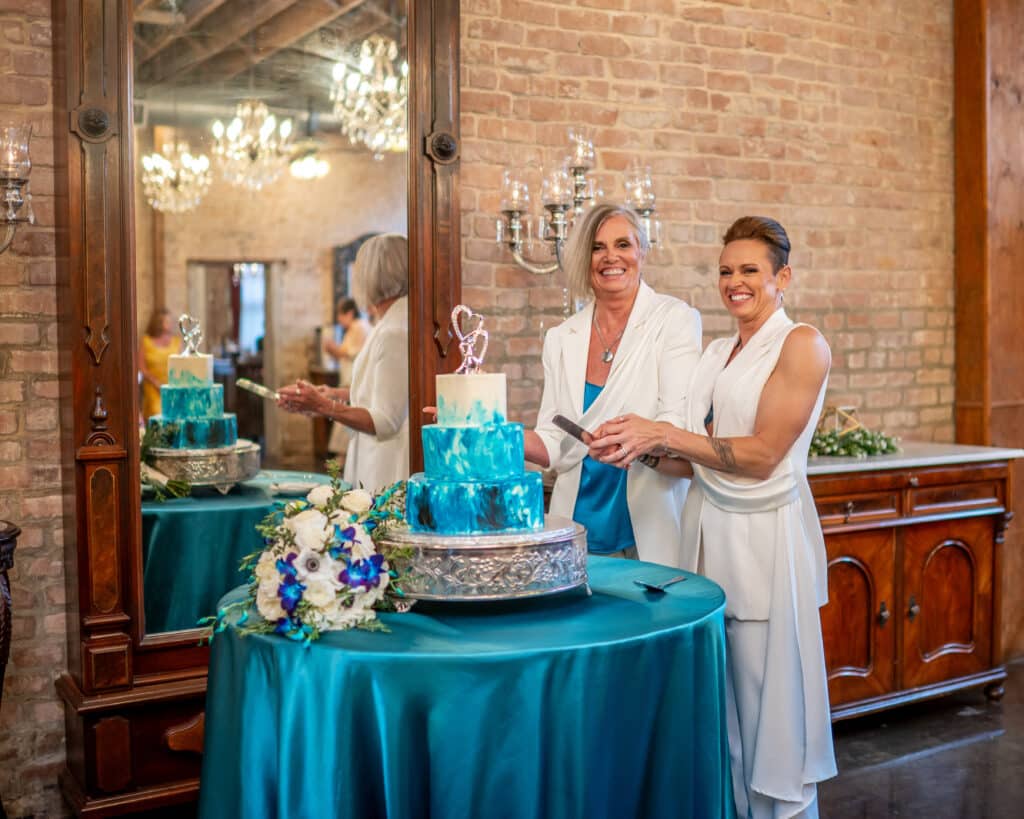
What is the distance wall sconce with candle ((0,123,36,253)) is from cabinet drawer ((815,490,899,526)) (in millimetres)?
2814

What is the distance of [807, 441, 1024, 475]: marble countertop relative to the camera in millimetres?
4184

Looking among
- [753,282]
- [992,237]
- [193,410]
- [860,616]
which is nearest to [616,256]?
[753,282]

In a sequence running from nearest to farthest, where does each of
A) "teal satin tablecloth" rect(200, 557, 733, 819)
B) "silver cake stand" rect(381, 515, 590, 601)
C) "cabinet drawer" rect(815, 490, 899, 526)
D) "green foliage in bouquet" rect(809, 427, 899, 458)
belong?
1. "teal satin tablecloth" rect(200, 557, 733, 819)
2. "silver cake stand" rect(381, 515, 590, 601)
3. "cabinet drawer" rect(815, 490, 899, 526)
4. "green foliage in bouquet" rect(809, 427, 899, 458)

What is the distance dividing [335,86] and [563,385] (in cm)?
124

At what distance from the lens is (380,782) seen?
2.02 metres

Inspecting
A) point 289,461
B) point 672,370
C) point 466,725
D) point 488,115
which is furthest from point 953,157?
point 466,725

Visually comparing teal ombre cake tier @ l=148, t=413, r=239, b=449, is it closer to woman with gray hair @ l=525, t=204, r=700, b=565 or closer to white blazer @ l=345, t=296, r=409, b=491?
white blazer @ l=345, t=296, r=409, b=491

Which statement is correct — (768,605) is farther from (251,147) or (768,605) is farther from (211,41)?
(211,41)

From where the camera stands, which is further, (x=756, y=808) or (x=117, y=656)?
(x=117, y=656)

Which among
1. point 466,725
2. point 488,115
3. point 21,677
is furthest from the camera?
point 488,115

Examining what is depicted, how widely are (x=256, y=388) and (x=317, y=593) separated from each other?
1.58 m

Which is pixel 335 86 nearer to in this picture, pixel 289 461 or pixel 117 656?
pixel 289 461

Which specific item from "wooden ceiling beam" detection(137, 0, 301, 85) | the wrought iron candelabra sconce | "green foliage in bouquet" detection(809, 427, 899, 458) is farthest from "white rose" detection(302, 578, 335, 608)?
"green foliage in bouquet" detection(809, 427, 899, 458)

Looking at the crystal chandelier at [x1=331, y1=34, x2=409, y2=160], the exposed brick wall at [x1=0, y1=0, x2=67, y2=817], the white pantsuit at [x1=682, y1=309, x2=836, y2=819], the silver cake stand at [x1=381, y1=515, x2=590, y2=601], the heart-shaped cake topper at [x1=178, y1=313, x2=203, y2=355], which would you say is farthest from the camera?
the crystal chandelier at [x1=331, y1=34, x2=409, y2=160]
